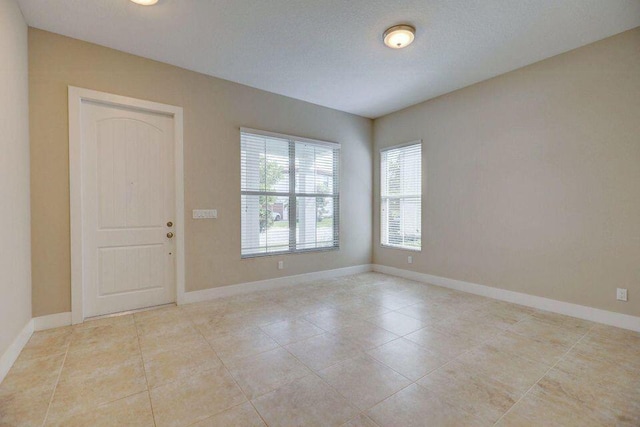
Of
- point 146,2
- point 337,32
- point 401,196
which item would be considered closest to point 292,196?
point 401,196

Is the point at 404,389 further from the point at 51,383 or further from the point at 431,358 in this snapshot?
the point at 51,383

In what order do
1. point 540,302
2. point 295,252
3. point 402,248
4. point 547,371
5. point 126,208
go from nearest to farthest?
point 547,371, point 126,208, point 540,302, point 295,252, point 402,248

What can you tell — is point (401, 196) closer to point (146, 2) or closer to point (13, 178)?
point (146, 2)

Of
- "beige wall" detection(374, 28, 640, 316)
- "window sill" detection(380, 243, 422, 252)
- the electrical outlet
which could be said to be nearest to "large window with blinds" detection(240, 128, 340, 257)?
"window sill" detection(380, 243, 422, 252)

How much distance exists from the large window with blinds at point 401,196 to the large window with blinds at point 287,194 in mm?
929

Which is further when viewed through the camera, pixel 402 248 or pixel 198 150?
pixel 402 248

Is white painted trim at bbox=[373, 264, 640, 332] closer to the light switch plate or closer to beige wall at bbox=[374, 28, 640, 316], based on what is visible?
beige wall at bbox=[374, 28, 640, 316]

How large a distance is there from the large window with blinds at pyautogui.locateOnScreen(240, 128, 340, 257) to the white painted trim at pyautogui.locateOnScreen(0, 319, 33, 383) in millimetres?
2197

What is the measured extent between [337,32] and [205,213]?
2.57m

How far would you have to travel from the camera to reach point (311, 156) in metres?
4.74

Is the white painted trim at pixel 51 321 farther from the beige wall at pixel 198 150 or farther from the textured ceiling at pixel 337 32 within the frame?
the textured ceiling at pixel 337 32

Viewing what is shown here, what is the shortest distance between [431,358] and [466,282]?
218 cm

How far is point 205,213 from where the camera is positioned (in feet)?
12.2

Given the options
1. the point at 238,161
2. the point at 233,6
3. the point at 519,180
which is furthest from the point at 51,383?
the point at 519,180
